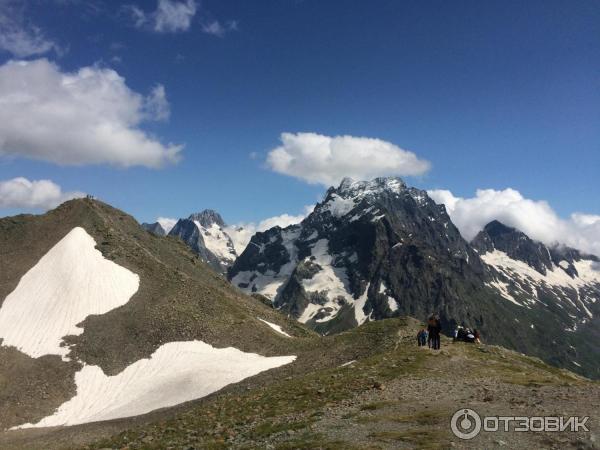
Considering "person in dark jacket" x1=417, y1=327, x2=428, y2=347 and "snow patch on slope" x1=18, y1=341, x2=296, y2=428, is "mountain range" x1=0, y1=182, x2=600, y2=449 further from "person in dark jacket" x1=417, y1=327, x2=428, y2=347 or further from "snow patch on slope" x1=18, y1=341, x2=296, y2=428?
"person in dark jacket" x1=417, y1=327, x2=428, y2=347

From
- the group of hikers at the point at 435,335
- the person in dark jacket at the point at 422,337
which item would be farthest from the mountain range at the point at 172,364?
the person in dark jacket at the point at 422,337

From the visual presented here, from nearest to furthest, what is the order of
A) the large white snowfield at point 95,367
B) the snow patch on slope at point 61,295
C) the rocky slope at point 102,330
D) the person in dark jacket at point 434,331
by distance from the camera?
the person in dark jacket at point 434,331, the large white snowfield at point 95,367, the rocky slope at point 102,330, the snow patch on slope at point 61,295

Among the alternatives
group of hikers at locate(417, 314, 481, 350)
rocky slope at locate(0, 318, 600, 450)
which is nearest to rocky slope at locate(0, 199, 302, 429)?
rocky slope at locate(0, 318, 600, 450)

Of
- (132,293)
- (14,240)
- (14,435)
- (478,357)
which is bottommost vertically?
(14,435)

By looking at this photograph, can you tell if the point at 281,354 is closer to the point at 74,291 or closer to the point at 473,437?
the point at 74,291

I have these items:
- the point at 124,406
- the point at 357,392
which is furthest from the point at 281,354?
the point at 357,392

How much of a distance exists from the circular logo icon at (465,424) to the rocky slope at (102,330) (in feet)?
143

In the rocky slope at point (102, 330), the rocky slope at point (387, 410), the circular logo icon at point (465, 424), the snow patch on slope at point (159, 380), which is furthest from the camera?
the rocky slope at point (102, 330)

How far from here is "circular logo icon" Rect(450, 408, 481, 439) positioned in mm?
21911

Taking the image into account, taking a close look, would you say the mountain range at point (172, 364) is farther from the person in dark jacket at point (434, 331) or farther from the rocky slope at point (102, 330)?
the person in dark jacket at point (434, 331)

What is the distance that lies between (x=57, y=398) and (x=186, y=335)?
22283 millimetres

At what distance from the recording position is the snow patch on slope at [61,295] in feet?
265

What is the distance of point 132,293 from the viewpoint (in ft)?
309

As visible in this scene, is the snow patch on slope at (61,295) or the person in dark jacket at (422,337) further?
the snow patch on slope at (61,295)
